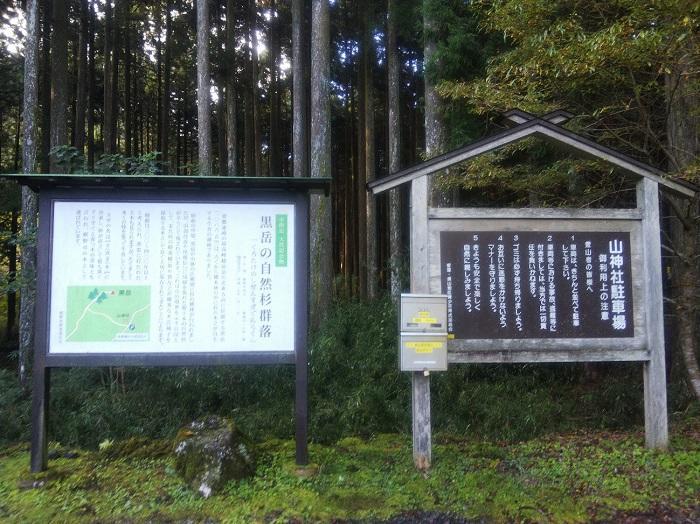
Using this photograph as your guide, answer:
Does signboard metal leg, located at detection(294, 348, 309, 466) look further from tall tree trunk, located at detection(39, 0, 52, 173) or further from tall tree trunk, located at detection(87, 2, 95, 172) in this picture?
tall tree trunk, located at detection(39, 0, 52, 173)

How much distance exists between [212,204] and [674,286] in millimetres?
5768

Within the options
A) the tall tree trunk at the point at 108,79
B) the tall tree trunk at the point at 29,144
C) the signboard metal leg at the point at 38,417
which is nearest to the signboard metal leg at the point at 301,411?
the signboard metal leg at the point at 38,417

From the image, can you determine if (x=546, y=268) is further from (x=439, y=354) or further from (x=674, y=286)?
(x=674, y=286)

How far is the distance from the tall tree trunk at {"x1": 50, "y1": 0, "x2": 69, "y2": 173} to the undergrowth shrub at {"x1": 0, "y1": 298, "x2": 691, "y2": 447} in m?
5.74

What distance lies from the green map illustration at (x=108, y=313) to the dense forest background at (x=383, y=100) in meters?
2.79

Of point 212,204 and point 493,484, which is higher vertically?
point 212,204

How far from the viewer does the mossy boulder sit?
4.11 metres

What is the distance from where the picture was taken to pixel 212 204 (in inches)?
180

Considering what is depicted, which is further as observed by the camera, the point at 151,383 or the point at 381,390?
the point at 151,383

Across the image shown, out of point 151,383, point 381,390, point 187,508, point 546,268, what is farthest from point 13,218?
point 546,268

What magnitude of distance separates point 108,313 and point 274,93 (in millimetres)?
15434

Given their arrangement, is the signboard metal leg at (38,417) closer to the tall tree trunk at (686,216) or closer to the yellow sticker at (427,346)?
the yellow sticker at (427,346)

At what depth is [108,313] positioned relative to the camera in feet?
14.5

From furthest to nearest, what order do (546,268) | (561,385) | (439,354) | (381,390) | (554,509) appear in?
(561,385) < (381,390) < (546,268) < (439,354) < (554,509)
